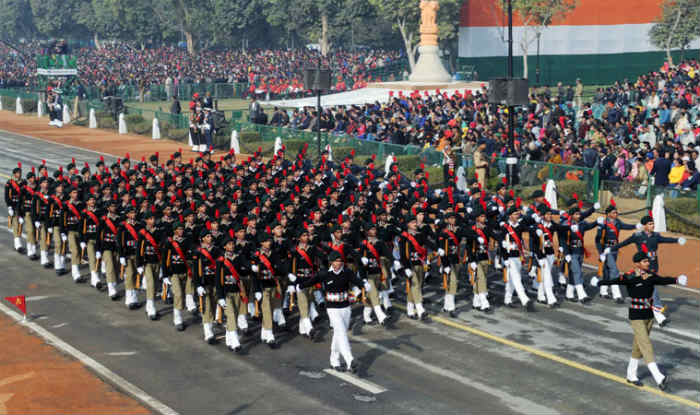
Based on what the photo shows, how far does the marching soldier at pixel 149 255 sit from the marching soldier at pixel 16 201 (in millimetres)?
6284

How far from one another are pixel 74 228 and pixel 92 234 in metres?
0.82

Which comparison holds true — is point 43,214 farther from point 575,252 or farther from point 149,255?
point 575,252

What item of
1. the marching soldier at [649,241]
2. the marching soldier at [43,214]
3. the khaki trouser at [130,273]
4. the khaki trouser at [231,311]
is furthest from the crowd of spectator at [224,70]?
the marching soldier at [649,241]

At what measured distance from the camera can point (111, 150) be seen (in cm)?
4122

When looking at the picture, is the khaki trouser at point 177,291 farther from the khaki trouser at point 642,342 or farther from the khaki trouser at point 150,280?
the khaki trouser at point 642,342

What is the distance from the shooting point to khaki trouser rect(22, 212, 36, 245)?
21.7 metres

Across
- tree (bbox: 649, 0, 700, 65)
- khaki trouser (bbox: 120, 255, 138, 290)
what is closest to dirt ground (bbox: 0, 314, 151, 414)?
khaki trouser (bbox: 120, 255, 138, 290)

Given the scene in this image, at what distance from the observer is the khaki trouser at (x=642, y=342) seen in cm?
1302

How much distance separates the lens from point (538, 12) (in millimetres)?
60250

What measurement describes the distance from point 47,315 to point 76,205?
309cm

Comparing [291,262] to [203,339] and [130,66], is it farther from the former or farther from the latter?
[130,66]

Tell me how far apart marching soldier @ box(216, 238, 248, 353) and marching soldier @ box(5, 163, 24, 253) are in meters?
8.88

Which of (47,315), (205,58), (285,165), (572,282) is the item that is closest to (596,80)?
(205,58)

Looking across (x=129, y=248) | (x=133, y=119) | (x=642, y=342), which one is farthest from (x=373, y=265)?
(x=133, y=119)
